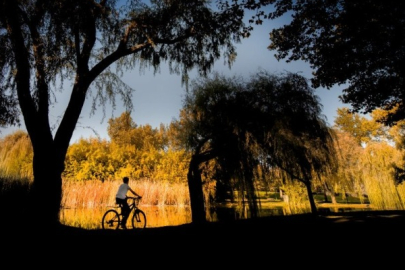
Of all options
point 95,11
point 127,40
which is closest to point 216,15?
point 127,40

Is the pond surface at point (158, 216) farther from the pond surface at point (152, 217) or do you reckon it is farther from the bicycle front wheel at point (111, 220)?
the bicycle front wheel at point (111, 220)

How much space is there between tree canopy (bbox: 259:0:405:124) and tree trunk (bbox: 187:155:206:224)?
578 cm

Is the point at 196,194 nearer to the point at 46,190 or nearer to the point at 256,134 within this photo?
the point at 256,134

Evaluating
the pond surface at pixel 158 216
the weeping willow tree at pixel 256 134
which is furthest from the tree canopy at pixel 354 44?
the pond surface at pixel 158 216

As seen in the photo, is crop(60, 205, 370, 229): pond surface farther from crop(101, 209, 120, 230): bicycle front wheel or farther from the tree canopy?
the tree canopy

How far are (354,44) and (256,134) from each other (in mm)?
4513

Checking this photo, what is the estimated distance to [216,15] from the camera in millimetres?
8164

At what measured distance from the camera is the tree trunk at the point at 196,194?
9812 mm

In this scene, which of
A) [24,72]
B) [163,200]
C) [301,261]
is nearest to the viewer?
[301,261]


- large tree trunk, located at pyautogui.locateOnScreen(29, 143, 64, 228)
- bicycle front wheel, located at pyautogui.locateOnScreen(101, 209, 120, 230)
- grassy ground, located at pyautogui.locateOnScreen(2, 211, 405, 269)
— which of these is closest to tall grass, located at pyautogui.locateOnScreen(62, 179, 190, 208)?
bicycle front wheel, located at pyautogui.locateOnScreen(101, 209, 120, 230)

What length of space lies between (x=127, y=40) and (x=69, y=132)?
352 cm

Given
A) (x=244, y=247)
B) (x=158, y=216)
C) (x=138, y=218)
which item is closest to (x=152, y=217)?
(x=158, y=216)

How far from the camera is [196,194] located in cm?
994

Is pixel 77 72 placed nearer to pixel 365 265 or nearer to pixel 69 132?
pixel 69 132
